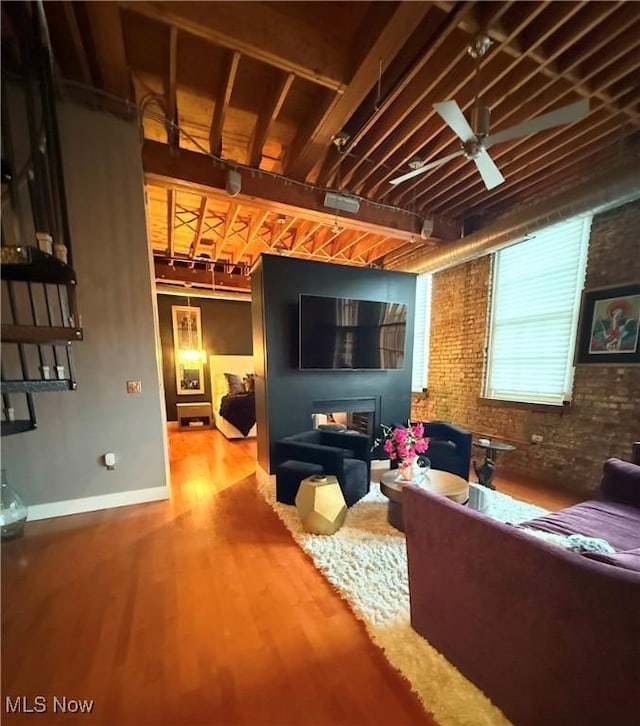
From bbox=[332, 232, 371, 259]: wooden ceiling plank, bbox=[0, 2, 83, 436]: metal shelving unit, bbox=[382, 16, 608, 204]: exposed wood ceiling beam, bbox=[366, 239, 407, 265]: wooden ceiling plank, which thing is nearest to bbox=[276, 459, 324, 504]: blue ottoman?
bbox=[0, 2, 83, 436]: metal shelving unit

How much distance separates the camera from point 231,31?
1948mm

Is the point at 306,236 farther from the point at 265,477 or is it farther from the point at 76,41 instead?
the point at 265,477

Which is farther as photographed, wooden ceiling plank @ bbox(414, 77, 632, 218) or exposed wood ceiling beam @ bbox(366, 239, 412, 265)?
exposed wood ceiling beam @ bbox(366, 239, 412, 265)

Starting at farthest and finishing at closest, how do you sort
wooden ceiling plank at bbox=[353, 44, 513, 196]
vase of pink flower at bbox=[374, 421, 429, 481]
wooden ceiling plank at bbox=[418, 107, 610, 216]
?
wooden ceiling plank at bbox=[418, 107, 610, 216] < vase of pink flower at bbox=[374, 421, 429, 481] < wooden ceiling plank at bbox=[353, 44, 513, 196]

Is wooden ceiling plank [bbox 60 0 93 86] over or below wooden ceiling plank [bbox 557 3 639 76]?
over

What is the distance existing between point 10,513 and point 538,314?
19.3ft

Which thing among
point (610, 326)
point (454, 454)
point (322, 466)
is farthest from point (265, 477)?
point (610, 326)

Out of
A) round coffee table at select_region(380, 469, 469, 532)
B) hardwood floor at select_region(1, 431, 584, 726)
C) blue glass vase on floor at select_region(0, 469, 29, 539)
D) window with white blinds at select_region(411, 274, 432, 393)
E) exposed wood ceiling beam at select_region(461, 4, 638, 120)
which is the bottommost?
hardwood floor at select_region(1, 431, 584, 726)

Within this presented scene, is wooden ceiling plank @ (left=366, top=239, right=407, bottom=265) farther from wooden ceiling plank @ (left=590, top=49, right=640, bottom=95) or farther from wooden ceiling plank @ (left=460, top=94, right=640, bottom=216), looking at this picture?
wooden ceiling plank @ (left=590, top=49, right=640, bottom=95)

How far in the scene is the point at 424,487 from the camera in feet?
8.11

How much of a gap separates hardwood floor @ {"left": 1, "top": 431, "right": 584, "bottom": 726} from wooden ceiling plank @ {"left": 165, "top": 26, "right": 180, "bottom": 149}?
3701mm

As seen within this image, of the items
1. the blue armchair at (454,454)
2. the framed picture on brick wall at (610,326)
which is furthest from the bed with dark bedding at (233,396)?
the framed picture on brick wall at (610,326)

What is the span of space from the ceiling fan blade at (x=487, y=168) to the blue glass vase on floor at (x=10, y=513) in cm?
455

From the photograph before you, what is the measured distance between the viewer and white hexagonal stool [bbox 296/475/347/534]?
2467 mm
